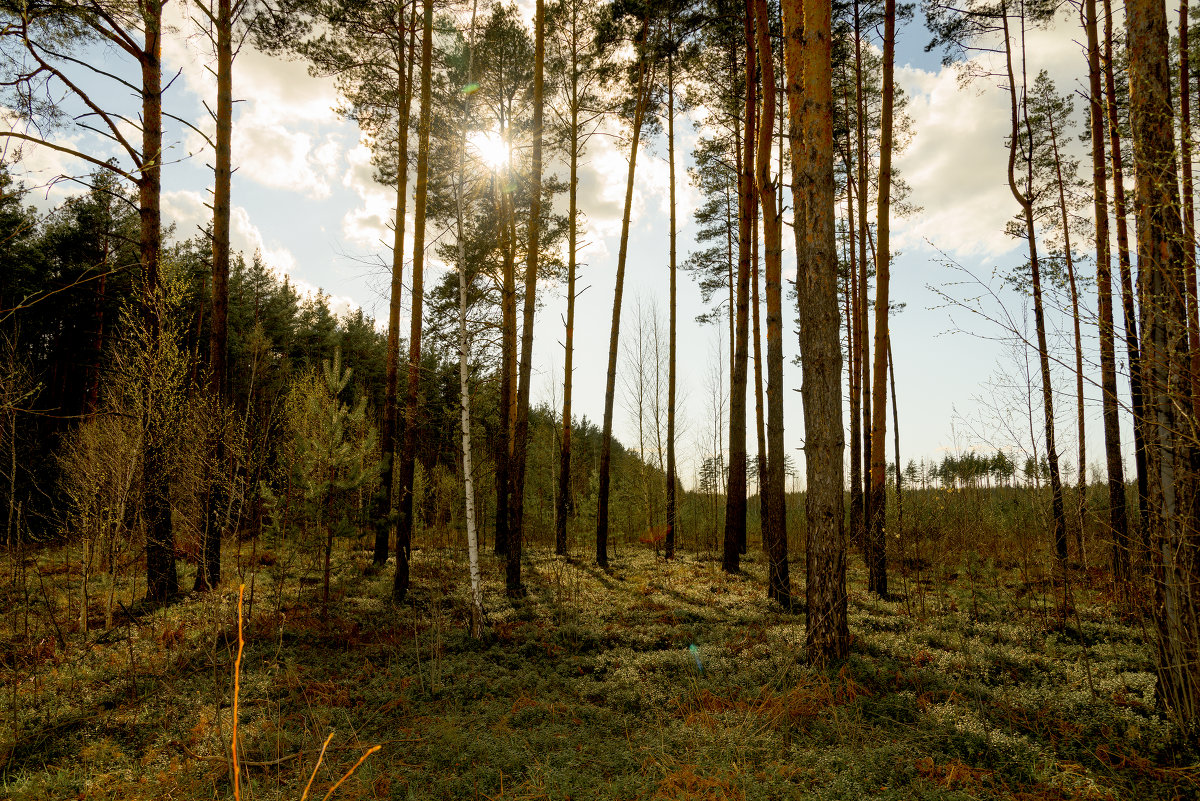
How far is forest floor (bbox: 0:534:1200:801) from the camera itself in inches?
138

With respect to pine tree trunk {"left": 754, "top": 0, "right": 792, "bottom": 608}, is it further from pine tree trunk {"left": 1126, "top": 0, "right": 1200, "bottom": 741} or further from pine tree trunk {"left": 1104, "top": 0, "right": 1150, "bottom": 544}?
pine tree trunk {"left": 1126, "top": 0, "right": 1200, "bottom": 741}

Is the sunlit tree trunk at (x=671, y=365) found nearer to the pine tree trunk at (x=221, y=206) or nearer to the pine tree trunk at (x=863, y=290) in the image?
the pine tree trunk at (x=863, y=290)

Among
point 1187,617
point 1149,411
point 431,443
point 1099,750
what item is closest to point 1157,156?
point 1149,411

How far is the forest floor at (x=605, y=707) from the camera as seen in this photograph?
3.50 metres

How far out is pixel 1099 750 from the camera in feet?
11.5

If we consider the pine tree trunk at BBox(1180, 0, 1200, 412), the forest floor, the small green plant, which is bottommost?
the forest floor

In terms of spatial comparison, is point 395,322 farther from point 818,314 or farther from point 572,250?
point 818,314

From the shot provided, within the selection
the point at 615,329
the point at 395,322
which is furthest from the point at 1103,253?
the point at 395,322

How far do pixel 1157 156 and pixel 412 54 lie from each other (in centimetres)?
1091

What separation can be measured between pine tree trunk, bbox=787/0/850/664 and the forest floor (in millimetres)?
813

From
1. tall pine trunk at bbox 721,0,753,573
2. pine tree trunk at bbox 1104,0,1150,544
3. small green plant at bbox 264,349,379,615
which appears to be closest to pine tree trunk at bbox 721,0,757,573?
tall pine trunk at bbox 721,0,753,573

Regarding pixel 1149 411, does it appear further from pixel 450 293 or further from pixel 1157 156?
pixel 450 293

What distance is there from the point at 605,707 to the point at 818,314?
4343mm

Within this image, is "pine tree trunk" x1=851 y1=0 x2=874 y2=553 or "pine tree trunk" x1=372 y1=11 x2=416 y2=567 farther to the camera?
Result: "pine tree trunk" x1=851 y1=0 x2=874 y2=553
